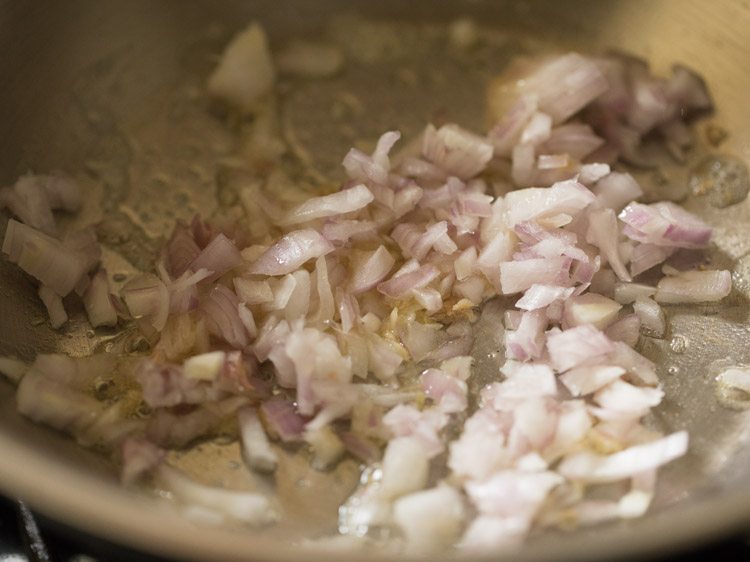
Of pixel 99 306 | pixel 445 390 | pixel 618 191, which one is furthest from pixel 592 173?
pixel 99 306

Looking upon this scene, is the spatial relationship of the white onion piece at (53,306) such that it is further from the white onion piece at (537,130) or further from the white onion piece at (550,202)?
the white onion piece at (537,130)

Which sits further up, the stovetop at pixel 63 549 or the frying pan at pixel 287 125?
the frying pan at pixel 287 125

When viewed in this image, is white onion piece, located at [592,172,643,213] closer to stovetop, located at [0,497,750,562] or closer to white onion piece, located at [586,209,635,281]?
white onion piece, located at [586,209,635,281]

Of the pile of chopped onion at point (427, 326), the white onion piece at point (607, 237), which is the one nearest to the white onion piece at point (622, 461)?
the pile of chopped onion at point (427, 326)

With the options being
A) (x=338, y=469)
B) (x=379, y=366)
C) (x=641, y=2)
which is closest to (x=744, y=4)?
(x=641, y=2)

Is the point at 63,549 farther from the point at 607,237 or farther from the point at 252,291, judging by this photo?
the point at 607,237
